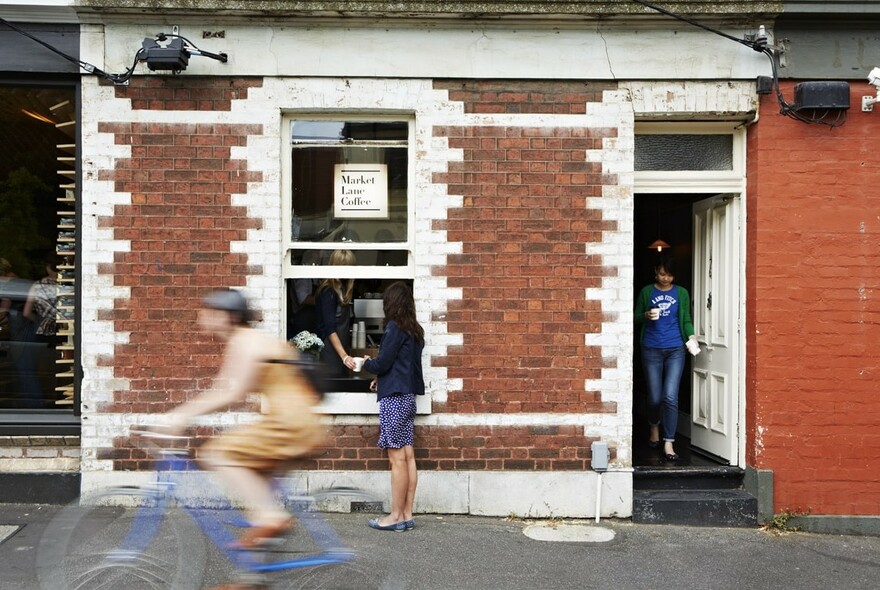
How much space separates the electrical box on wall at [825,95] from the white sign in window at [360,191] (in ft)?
11.5

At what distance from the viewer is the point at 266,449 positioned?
4.33m

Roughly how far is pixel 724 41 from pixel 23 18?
5.79m

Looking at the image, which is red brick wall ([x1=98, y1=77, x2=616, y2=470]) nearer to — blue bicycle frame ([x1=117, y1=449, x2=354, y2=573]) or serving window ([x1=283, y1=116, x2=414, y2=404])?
serving window ([x1=283, y1=116, x2=414, y2=404])

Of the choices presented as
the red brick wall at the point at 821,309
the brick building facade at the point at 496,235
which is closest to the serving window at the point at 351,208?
the brick building facade at the point at 496,235

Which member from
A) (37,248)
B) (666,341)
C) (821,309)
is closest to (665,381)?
(666,341)

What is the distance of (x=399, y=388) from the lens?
609 cm

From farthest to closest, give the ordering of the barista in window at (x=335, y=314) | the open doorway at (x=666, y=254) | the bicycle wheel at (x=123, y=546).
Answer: the open doorway at (x=666, y=254) → the barista in window at (x=335, y=314) → the bicycle wheel at (x=123, y=546)

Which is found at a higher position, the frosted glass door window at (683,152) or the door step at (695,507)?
the frosted glass door window at (683,152)

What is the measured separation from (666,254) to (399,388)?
4348 mm

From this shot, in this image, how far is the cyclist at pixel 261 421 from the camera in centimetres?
432

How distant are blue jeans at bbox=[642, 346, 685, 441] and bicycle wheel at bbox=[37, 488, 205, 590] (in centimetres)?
474

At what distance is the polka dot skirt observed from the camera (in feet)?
20.2

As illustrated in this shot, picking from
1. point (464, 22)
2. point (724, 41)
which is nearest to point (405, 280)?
point (464, 22)

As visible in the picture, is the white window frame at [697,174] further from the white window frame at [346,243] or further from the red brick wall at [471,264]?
the white window frame at [346,243]
